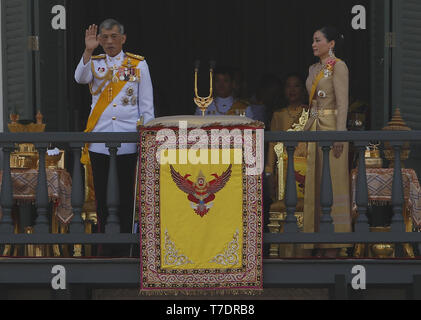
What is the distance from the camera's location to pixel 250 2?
12.3 m

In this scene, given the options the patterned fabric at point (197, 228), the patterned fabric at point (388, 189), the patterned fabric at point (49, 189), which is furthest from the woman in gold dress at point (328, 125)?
the patterned fabric at point (49, 189)

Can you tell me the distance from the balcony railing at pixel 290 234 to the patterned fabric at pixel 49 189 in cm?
47

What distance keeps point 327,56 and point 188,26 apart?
172 inches

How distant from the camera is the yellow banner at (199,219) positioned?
24.2 feet

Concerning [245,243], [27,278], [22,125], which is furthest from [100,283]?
[22,125]

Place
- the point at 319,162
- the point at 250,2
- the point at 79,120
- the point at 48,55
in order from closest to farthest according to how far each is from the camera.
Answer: the point at 319,162 → the point at 48,55 → the point at 79,120 → the point at 250,2

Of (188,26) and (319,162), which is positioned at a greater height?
(188,26)

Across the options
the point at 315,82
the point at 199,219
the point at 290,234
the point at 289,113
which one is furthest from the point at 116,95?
the point at 289,113

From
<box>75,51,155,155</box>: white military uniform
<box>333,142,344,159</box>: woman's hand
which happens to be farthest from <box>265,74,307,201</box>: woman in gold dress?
<box>75,51,155,155</box>: white military uniform

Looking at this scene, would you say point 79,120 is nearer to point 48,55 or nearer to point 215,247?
point 48,55

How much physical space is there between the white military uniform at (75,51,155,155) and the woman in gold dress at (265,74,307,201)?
5.42 ft

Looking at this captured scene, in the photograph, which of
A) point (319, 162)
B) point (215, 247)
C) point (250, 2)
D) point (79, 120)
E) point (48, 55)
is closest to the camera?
point (215, 247)

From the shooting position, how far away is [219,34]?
40.7 ft

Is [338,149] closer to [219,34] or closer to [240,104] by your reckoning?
[240,104]
